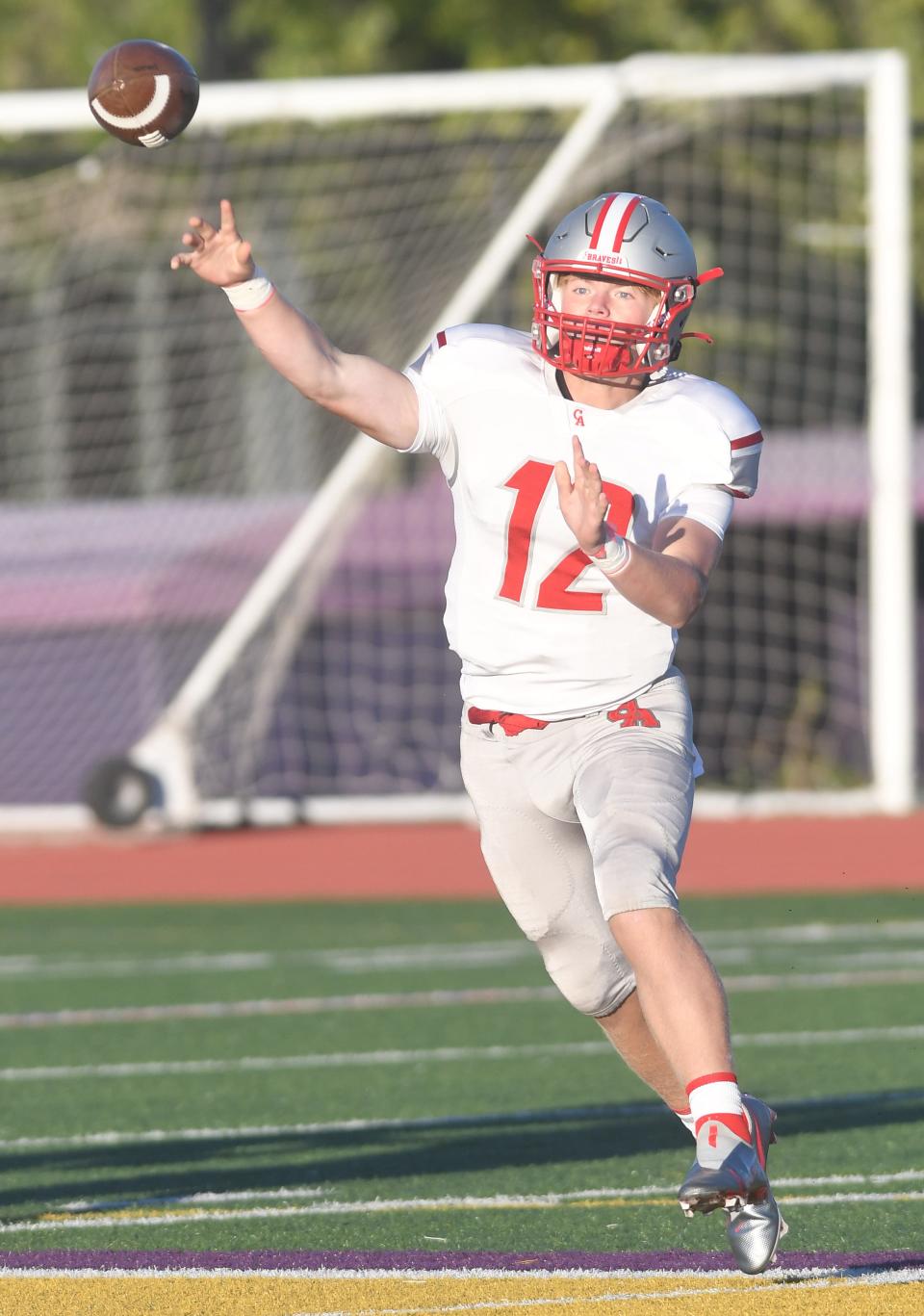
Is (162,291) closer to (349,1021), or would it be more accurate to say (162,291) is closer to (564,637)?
(349,1021)

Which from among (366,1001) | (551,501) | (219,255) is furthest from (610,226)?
(366,1001)

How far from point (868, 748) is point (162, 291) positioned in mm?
5802

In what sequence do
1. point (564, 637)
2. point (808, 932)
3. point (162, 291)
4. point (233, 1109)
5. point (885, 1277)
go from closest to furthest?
point (885, 1277) → point (564, 637) → point (233, 1109) → point (808, 932) → point (162, 291)

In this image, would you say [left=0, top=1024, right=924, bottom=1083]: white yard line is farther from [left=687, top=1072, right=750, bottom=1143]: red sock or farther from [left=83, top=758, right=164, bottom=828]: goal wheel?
[left=83, top=758, right=164, bottom=828]: goal wheel

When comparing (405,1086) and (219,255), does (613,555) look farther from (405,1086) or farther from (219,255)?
(405,1086)

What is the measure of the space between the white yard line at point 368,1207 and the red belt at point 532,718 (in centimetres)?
103

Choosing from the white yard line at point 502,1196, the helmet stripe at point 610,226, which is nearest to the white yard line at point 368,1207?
the white yard line at point 502,1196

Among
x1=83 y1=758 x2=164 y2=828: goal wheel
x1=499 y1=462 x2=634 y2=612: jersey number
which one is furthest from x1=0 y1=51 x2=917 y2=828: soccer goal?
x1=499 y1=462 x2=634 y2=612: jersey number

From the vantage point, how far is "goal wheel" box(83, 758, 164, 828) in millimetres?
12148

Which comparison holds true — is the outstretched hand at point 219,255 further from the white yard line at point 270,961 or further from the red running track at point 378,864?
the red running track at point 378,864

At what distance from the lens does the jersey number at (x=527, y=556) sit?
457 centimetres

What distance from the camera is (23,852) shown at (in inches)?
496

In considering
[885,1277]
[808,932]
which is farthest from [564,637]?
[808,932]

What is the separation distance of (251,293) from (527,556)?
0.74 meters
